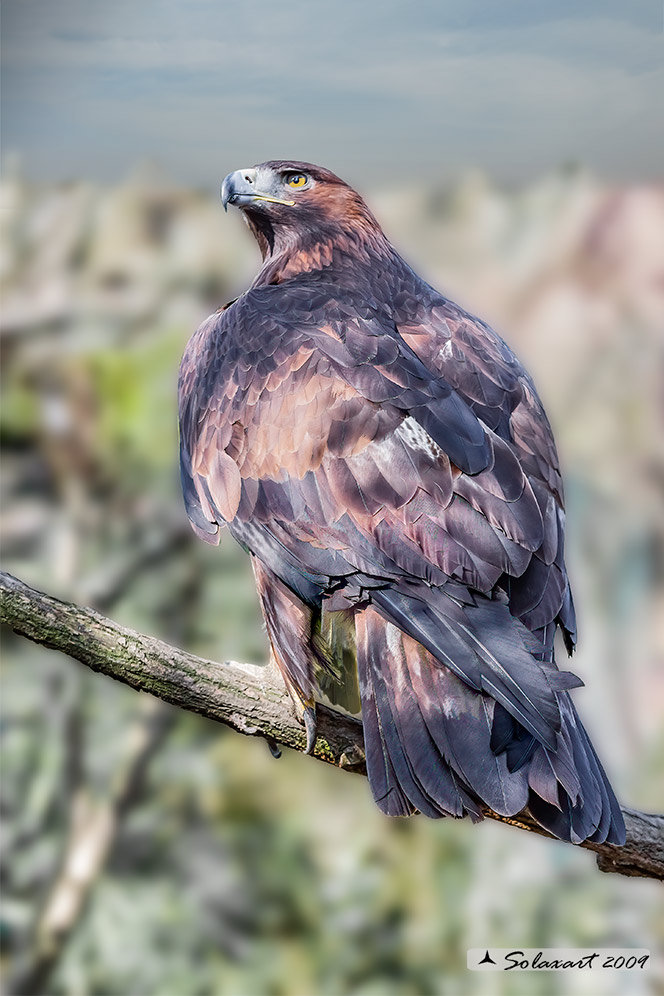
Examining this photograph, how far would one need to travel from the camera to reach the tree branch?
1573 millimetres

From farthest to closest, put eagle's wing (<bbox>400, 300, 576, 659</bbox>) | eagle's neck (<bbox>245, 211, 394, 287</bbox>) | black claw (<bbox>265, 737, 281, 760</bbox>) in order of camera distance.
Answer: eagle's neck (<bbox>245, 211, 394, 287</bbox>)
black claw (<bbox>265, 737, 281, 760</bbox>)
eagle's wing (<bbox>400, 300, 576, 659</bbox>)

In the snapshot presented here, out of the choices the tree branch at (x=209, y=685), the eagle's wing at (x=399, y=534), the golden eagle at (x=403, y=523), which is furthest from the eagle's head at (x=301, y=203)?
the tree branch at (x=209, y=685)

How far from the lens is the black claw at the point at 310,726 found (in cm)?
179

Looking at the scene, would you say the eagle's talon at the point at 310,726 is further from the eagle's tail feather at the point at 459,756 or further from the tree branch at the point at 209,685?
the eagle's tail feather at the point at 459,756

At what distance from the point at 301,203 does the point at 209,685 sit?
1.09 metres

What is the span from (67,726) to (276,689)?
2.47 m

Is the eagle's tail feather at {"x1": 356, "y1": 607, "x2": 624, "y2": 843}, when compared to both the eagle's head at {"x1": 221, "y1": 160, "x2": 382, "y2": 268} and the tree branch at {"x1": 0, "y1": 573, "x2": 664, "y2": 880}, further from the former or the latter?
the eagle's head at {"x1": 221, "y1": 160, "x2": 382, "y2": 268}

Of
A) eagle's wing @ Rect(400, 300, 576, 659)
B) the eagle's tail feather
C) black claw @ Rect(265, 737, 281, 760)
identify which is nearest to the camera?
the eagle's tail feather

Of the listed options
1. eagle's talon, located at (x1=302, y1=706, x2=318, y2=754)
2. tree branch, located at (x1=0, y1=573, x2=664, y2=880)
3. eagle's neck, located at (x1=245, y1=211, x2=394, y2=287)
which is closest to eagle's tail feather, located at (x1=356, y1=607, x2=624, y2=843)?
tree branch, located at (x1=0, y1=573, x2=664, y2=880)

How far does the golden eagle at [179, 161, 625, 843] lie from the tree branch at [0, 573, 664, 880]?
0.16 ft

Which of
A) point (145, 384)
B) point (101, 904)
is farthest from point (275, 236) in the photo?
point (101, 904)

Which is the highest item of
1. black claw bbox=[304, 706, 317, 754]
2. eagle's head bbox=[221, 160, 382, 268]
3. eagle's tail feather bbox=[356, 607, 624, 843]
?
eagle's head bbox=[221, 160, 382, 268]

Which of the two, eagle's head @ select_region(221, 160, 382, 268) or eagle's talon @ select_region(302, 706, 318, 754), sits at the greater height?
eagle's head @ select_region(221, 160, 382, 268)

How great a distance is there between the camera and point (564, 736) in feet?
5.12
